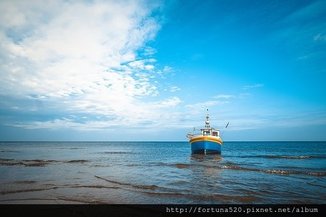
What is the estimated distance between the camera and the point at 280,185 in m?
15.5

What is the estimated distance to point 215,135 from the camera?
4634cm

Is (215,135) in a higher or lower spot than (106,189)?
higher

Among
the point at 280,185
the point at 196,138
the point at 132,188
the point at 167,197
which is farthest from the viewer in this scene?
the point at 196,138

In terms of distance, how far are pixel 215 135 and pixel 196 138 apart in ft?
17.0

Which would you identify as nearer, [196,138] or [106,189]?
[106,189]

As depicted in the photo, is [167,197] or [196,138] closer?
[167,197]
